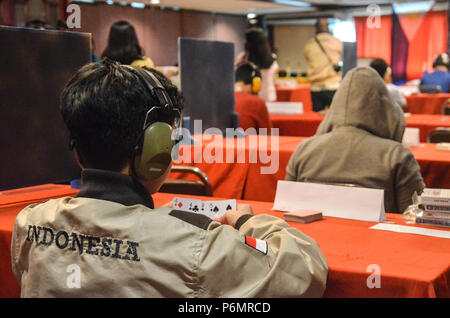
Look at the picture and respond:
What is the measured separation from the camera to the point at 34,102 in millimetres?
1960

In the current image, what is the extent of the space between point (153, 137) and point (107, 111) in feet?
0.31

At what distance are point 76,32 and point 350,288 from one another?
140cm

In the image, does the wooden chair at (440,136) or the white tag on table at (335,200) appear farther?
the wooden chair at (440,136)

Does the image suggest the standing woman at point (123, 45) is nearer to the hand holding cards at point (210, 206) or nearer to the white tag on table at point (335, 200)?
the white tag on table at point (335, 200)

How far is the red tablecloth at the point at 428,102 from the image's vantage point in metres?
7.10

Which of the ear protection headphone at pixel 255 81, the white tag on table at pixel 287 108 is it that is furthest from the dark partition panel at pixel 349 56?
the white tag on table at pixel 287 108

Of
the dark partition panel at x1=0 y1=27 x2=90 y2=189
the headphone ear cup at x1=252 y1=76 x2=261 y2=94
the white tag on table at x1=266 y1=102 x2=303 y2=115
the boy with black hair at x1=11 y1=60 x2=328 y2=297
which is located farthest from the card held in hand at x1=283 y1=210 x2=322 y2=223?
the white tag on table at x1=266 y1=102 x2=303 y2=115

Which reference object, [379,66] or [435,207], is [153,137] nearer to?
[435,207]

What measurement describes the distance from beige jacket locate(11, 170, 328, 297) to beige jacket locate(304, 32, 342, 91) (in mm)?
5066

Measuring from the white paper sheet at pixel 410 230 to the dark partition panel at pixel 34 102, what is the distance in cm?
115

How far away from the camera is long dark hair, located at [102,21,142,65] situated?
3604 millimetres

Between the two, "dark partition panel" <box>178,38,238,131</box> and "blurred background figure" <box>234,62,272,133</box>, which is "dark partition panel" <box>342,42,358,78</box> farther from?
"dark partition panel" <box>178,38,238,131</box>
